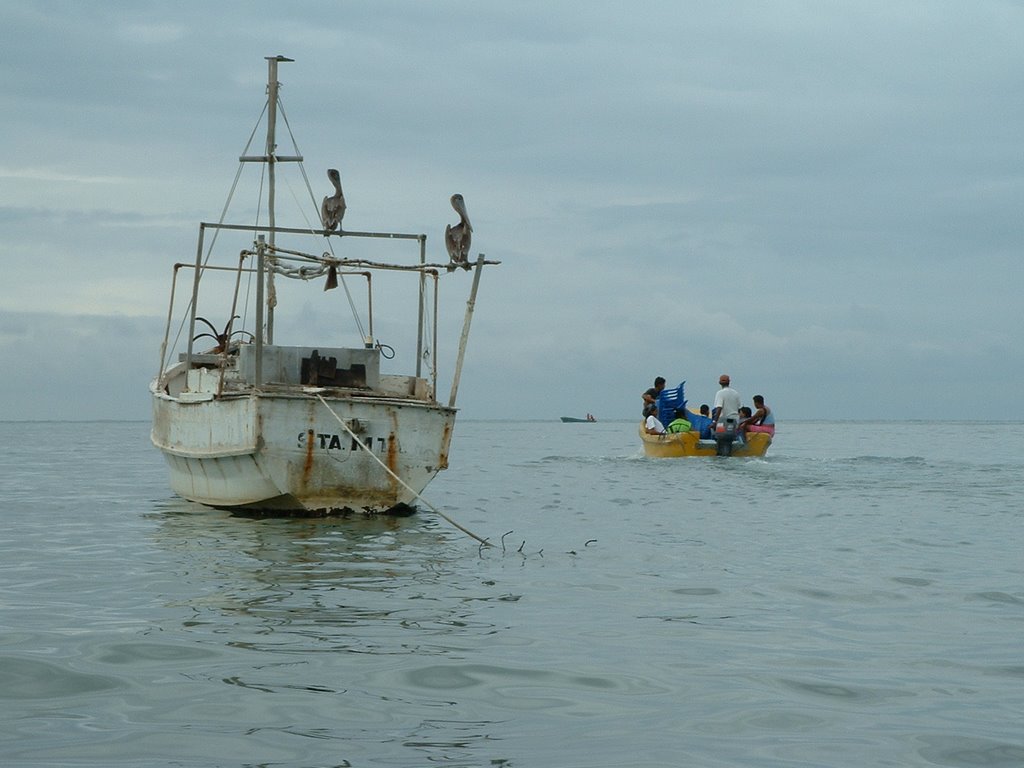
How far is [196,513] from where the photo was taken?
15.4 m

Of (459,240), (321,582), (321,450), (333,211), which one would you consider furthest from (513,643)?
(333,211)

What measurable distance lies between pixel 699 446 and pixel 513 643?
22.3 meters

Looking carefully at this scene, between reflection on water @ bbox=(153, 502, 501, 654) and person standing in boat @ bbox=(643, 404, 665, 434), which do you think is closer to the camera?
reflection on water @ bbox=(153, 502, 501, 654)

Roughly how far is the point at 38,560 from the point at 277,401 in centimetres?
331

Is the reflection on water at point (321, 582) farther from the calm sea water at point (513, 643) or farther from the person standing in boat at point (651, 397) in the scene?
the person standing in boat at point (651, 397)

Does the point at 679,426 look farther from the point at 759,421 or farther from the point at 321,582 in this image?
the point at 321,582

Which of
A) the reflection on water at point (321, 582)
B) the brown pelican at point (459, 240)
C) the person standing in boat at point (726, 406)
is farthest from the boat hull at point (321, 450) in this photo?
the person standing in boat at point (726, 406)

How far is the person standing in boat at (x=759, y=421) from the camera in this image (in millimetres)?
28516

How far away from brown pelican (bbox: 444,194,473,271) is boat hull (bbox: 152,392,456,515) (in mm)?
1785

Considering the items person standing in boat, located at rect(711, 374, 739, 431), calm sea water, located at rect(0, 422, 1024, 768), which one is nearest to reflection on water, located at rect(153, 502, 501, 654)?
calm sea water, located at rect(0, 422, 1024, 768)

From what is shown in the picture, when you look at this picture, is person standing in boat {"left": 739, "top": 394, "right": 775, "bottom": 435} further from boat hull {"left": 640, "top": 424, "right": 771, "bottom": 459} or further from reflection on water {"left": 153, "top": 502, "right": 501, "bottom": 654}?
reflection on water {"left": 153, "top": 502, "right": 501, "bottom": 654}

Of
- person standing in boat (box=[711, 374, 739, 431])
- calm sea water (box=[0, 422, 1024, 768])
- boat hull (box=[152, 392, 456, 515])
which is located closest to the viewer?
calm sea water (box=[0, 422, 1024, 768])

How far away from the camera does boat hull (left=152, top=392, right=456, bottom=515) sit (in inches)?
528

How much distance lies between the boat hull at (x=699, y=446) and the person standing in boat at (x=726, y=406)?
562 millimetres
